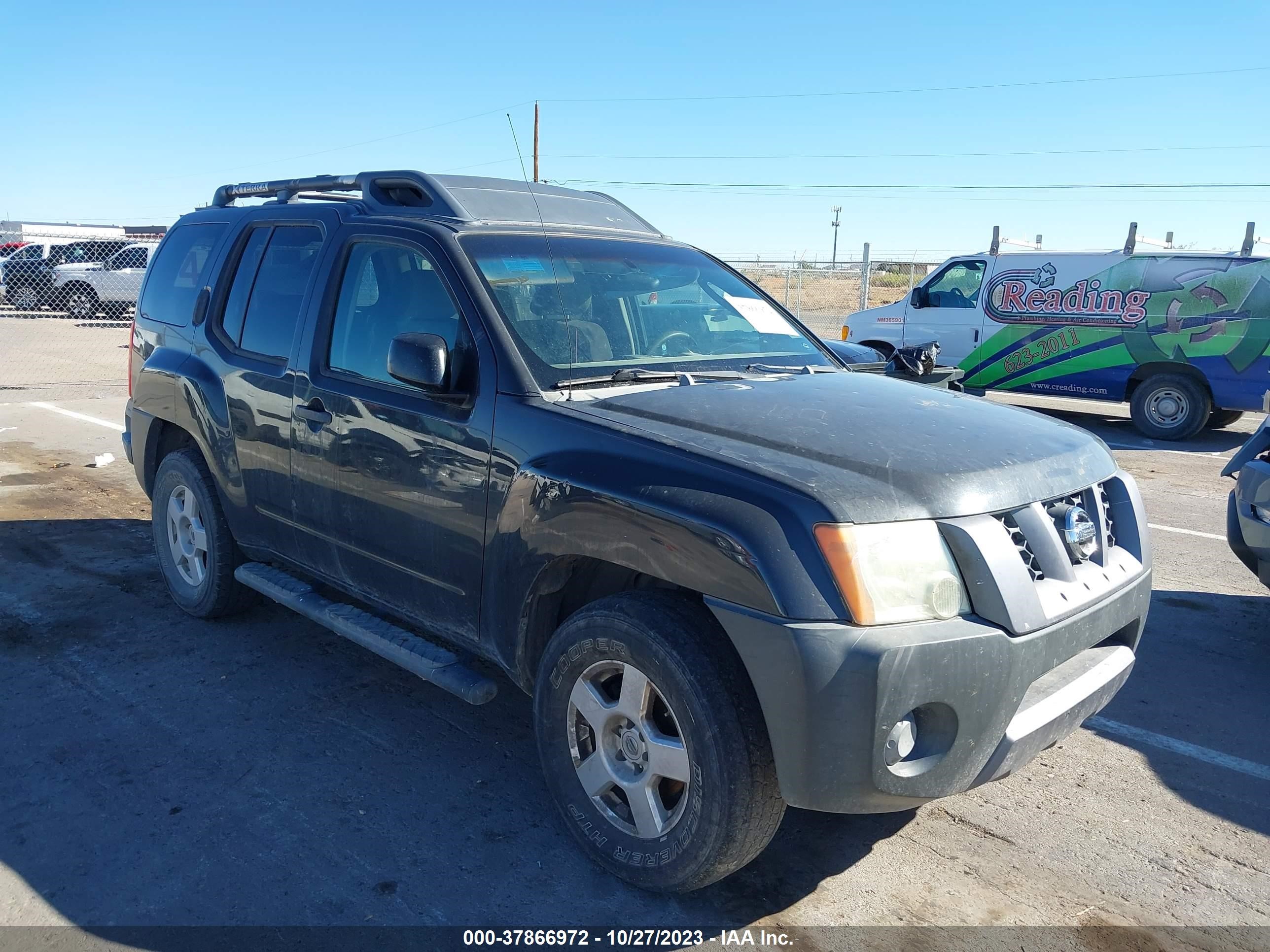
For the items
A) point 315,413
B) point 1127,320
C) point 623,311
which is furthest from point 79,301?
point 623,311

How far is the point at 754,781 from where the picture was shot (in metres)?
2.62

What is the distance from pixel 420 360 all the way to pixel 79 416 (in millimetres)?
9718

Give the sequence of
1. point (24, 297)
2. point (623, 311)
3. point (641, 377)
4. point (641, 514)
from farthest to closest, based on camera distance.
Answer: point (24, 297)
point (623, 311)
point (641, 377)
point (641, 514)

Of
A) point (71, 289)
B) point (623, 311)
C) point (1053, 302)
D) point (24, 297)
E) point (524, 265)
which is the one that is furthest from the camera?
point (24, 297)

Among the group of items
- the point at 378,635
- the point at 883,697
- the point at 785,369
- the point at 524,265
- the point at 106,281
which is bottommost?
the point at 106,281

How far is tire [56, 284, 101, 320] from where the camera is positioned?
998 inches

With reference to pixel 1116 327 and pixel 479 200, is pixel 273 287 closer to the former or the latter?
pixel 479 200

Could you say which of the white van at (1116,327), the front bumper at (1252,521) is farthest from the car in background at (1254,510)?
the white van at (1116,327)

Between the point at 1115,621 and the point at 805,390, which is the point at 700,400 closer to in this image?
the point at 805,390

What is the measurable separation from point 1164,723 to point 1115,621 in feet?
4.73

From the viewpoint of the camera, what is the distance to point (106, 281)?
24.8 meters

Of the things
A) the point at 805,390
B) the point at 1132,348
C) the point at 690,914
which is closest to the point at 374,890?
the point at 690,914

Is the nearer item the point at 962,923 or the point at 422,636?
the point at 962,923

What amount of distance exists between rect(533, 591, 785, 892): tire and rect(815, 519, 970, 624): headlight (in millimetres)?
387
